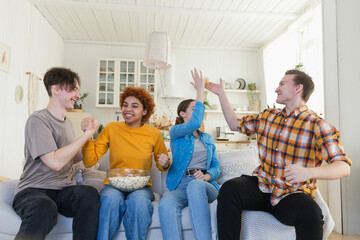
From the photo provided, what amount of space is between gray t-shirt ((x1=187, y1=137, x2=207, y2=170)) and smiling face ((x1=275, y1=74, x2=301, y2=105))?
647mm

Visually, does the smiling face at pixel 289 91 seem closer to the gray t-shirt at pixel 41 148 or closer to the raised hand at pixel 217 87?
the raised hand at pixel 217 87

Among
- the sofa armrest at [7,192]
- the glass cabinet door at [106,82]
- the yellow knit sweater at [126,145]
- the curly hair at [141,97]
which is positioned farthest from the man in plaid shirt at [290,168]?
the glass cabinet door at [106,82]

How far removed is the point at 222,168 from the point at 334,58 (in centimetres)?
146

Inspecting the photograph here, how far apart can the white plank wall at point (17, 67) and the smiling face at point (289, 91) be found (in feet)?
10.1

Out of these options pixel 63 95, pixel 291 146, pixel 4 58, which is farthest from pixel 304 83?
pixel 4 58

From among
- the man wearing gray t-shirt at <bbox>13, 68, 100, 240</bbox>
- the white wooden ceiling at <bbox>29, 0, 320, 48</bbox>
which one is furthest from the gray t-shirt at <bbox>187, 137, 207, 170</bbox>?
the white wooden ceiling at <bbox>29, 0, 320, 48</bbox>

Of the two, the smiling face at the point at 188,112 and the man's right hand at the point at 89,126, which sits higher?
the smiling face at the point at 188,112

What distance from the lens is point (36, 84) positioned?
441 cm

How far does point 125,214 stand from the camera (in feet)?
5.81

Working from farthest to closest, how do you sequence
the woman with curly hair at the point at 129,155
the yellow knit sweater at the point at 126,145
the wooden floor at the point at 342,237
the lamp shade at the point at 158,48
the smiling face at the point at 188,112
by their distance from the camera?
the lamp shade at the point at 158,48
the wooden floor at the point at 342,237
the smiling face at the point at 188,112
the yellow knit sweater at the point at 126,145
the woman with curly hair at the point at 129,155

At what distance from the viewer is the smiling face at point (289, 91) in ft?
5.97

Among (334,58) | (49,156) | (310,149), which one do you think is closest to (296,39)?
(334,58)

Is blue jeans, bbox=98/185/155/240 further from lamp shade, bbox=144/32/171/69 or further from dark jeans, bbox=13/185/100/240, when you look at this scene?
lamp shade, bbox=144/32/171/69

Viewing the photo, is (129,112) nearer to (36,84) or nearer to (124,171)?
(124,171)
